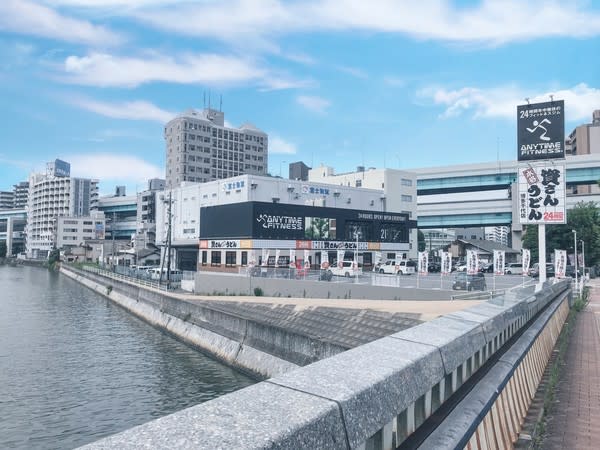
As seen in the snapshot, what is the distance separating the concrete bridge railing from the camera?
1.98 m

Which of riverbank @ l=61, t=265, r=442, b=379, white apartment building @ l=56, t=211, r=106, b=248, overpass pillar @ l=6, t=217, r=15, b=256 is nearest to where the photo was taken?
riverbank @ l=61, t=265, r=442, b=379

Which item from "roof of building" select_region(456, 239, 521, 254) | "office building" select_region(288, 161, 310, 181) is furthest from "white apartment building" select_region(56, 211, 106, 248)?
"roof of building" select_region(456, 239, 521, 254)

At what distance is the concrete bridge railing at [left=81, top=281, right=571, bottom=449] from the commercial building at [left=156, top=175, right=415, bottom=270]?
1347 inches

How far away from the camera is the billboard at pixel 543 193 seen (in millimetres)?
18312

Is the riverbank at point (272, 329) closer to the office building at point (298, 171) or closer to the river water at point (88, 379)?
the river water at point (88, 379)

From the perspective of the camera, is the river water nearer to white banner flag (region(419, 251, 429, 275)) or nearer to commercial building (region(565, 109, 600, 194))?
white banner flag (region(419, 251, 429, 275))

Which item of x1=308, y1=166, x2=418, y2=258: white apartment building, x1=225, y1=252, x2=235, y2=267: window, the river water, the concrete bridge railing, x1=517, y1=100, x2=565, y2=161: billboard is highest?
x1=308, y1=166, x2=418, y2=258: white apartment building

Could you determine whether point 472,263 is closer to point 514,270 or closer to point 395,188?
point 514,270

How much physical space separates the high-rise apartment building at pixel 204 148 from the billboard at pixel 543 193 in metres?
93.3

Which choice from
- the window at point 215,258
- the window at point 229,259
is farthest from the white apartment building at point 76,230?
the window at point 229,259

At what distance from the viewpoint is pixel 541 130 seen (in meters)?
18.4

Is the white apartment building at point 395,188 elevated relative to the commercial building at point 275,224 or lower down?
elevated

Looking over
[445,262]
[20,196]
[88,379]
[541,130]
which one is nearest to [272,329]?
[88,379]

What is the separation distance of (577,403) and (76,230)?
13082cm
